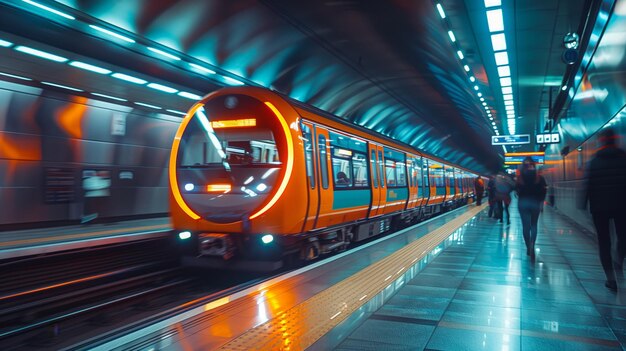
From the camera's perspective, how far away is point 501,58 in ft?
46.6

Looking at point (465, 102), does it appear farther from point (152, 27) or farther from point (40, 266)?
point (40, 266)

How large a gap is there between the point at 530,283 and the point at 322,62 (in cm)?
1012

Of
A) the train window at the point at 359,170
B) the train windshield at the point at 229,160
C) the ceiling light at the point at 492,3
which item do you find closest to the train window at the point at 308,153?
the train windshield at the point at 229,160

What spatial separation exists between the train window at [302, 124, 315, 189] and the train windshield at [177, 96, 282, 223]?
0.55 m

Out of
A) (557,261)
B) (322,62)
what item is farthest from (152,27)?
(557,261)

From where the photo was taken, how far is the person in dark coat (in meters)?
5.05

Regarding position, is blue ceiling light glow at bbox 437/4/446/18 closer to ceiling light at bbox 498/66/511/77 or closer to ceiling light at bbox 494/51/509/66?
ceiling light at bbox 494/51/509/66

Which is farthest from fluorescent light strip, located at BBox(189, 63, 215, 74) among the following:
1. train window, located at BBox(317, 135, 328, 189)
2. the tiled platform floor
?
the tiled platform floor

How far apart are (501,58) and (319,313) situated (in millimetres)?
12302

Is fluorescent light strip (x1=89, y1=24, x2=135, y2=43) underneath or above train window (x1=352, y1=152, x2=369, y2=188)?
above

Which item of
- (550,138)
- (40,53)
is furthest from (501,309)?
(550,138)

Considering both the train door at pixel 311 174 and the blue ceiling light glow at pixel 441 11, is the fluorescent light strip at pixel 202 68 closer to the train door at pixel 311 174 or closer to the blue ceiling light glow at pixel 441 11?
the train door at pixel 311 174

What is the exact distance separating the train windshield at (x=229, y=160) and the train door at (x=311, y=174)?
1.91ft

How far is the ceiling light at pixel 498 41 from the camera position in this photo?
12.2 metres
